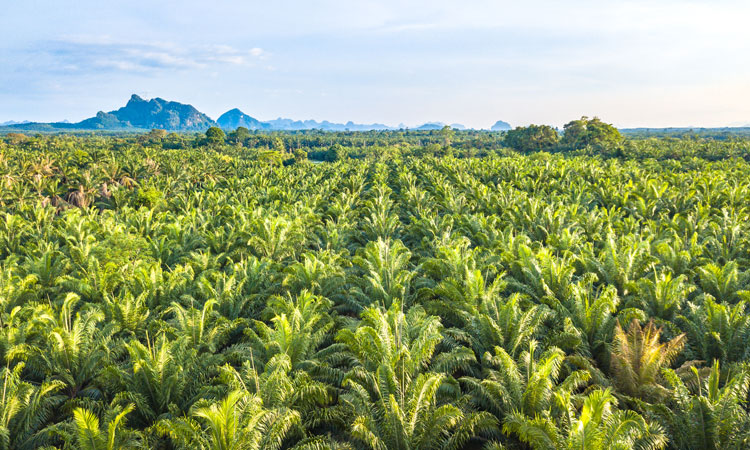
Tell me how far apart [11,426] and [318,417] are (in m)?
6.96

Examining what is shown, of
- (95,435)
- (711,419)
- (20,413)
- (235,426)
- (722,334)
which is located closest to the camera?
(235,426)

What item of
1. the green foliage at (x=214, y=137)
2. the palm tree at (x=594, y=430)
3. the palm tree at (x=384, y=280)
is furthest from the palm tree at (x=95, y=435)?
the green foliage at (x=214, y=137)

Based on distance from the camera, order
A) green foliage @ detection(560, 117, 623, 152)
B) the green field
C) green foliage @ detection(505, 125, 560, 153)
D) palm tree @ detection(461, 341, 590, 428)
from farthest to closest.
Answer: green foliage @ detection(505, 125, 560, 153), green foliage @ detection(560, 117, 623, 152), palm tree @ detection(461, 341, 590, 428), the green field

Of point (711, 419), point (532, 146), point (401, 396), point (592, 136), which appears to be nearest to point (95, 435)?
point (401, 396)

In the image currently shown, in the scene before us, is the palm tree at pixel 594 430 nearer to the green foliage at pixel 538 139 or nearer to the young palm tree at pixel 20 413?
the young palm tree at pixel 20 413

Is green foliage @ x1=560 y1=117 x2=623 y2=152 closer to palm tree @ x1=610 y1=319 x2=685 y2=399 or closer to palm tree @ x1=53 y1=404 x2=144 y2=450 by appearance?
palm tree @ x1=610 y1=319 x2=685 y2=399

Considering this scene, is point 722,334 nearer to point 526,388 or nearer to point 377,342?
point 526,388

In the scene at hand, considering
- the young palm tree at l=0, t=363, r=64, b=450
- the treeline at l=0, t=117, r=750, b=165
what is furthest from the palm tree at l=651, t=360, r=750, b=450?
the treeline at l=0, t=117, r=750, b=165

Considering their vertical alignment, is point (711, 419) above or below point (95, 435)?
below

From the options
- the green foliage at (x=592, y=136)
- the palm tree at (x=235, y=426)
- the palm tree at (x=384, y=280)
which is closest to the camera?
the palm tree at (x=235, y=426)

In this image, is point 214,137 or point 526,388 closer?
point 526,388

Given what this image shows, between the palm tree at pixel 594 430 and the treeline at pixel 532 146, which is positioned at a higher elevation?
the treeline at pixel 532 146

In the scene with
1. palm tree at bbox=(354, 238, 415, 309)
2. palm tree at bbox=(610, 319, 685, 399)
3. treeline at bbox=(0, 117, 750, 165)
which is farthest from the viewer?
treeline at bbox=(0, 117, 750, 165)

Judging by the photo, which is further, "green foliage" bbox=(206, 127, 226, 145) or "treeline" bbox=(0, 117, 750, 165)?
"green foliage" bbox=(206, 127, 226, 145)
